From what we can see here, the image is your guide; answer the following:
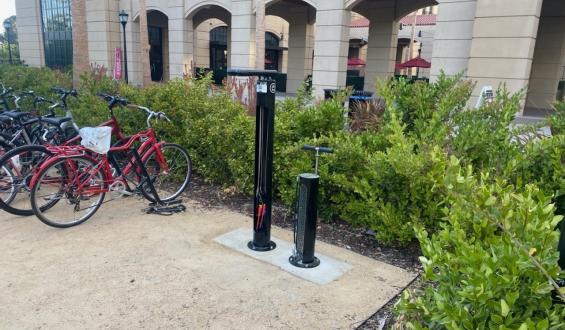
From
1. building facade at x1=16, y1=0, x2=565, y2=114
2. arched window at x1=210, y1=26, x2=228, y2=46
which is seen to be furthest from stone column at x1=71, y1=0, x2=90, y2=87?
arched window at x1=210, y1=26, x2=228, y2=46

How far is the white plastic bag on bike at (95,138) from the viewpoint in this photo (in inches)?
177

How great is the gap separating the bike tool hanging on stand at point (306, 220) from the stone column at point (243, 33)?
14821 millimetres

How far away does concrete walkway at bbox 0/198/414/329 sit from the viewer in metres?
3.01

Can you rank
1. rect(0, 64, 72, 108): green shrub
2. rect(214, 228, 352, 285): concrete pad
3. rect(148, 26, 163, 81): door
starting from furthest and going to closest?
rect(148, 26, 163, 81): door → rect(0, 64, 72, 108): green shrub → rect(214, 228, 352, 285): concrete pad

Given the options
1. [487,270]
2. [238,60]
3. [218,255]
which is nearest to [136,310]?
[218,255]

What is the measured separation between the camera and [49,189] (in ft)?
15.8

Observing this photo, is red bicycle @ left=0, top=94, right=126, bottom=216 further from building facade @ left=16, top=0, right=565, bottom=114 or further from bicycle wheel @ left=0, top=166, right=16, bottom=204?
building facade @ left=16, top=0, right=565, bottom=114

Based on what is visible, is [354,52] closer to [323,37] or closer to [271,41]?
[271,41]

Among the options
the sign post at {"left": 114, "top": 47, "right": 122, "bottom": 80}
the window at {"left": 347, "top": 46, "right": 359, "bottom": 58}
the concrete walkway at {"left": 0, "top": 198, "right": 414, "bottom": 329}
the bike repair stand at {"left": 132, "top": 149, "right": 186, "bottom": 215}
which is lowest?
the concrete walkway at {"left": 0, "top": 198, "right": 414, "bottom": 329}

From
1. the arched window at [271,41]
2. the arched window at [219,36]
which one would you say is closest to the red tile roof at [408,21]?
the arched window at [271,41]

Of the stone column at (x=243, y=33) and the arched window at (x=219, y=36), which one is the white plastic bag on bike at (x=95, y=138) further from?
the arched window at (x=219, y=36)

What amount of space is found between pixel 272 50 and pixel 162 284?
99.9 feet

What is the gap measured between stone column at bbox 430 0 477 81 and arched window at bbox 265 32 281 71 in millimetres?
19211

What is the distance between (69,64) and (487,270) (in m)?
29.8
